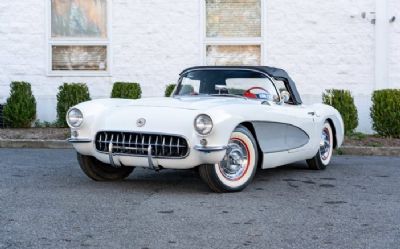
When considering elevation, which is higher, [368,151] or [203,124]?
[203,124]

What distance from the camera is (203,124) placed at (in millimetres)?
6055

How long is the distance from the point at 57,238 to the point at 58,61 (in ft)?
35.3

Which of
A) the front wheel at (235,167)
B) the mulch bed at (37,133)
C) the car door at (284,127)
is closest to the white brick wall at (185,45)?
the mulch bed at (37,133)

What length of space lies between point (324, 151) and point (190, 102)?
8.57ft

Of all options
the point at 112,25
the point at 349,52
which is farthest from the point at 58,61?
the point at 349,52

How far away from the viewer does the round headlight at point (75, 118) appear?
669cm

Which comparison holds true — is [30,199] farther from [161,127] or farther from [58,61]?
[58,61]

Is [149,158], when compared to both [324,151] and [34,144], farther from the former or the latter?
[34,144]

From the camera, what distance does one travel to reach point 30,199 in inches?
234

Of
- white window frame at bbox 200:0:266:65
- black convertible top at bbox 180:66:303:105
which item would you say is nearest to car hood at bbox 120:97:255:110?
black convertible top at bbox 180:66:303:105

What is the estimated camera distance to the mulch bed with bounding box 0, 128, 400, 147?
1137 centimetres

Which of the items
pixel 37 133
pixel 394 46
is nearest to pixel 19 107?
pixel 37 133

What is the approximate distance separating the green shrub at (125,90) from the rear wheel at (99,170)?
6.22 metres

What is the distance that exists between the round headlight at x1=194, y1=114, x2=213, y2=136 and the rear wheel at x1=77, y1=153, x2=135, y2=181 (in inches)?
58.0
